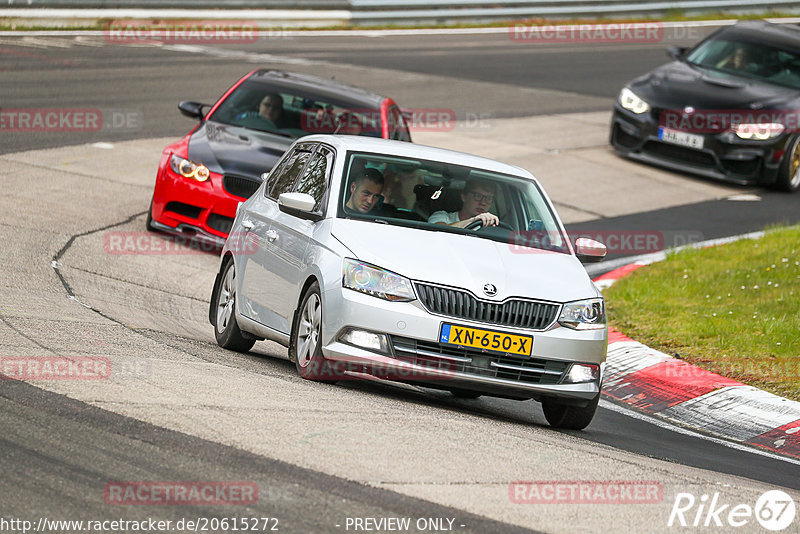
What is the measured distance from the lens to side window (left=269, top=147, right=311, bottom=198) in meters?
9.31

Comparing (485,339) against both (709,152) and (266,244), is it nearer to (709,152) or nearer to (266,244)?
(266,244)

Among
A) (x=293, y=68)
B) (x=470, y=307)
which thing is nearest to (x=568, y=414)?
(x=470, y=307)

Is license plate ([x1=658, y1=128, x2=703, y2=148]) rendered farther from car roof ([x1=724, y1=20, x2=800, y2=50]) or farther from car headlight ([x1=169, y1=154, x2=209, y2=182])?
car headlight ([x1=169, y1=154, x2=209, y2=182])

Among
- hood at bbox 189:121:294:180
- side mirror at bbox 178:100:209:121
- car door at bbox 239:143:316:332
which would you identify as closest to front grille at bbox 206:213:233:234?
hood at bbox 189:121:294:180

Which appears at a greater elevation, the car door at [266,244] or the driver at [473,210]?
the driver at [473,210]

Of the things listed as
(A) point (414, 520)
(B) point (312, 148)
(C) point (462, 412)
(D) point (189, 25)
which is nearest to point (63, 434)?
(A) point (414, 520)

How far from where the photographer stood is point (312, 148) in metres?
9.43

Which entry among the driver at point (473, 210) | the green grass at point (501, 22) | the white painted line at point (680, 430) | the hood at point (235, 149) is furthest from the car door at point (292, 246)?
the green grass at point (501, 22)

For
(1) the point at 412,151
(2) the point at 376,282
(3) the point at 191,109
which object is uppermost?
(1) the point at 412,151

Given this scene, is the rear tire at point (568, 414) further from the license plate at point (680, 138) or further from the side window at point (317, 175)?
the license plate at point (680, 138)

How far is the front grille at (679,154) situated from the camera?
1881 centimetres

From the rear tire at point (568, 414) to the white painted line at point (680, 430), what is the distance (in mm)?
887

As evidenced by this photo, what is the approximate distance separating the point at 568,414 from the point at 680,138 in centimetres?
1124

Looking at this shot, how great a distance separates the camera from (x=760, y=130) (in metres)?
18.4
